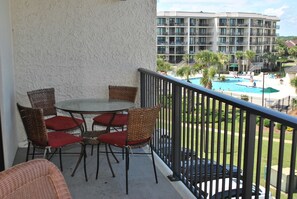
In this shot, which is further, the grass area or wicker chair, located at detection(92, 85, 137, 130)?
wicker chair, located at detection(92, 85, 137, 130)

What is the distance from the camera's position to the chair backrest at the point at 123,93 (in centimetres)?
430

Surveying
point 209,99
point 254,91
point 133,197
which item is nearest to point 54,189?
point 209,99

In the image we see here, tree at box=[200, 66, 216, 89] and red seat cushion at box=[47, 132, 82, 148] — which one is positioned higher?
red seat cushion at box=[47, 132, 82, 148]

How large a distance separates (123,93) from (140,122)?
53.7 inches

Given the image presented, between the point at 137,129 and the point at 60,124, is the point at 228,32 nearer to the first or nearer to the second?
the point at 60,124

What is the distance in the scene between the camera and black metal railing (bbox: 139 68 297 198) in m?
1.77

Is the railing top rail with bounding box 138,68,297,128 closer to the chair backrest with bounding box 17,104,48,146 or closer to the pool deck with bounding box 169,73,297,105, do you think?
A: the chair backrest with bounding box 17,104,48,146

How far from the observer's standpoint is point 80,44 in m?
4.62

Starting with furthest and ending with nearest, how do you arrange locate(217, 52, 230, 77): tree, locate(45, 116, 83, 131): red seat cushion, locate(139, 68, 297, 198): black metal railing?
locate(217, 52, 230, 77): tree
locate(45, 116, 83, 131): red seat cushion
locate(139, 68, 297, 198): black metal railing

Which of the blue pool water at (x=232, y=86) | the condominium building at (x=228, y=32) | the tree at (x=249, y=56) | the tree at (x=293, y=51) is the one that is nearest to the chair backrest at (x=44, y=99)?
the tree at (x=293, y=51)

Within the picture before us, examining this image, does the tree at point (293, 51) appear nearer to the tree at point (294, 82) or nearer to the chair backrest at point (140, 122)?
the tree at point (294, 82)

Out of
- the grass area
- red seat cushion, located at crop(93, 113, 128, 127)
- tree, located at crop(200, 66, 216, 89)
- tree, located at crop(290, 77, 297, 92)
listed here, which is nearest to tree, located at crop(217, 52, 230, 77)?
tree, located at crop(200, 66, 216, 89)

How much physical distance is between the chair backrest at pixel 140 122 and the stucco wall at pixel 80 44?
6.05ft

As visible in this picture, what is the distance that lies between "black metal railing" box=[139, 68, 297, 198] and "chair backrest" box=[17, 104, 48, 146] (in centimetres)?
128
